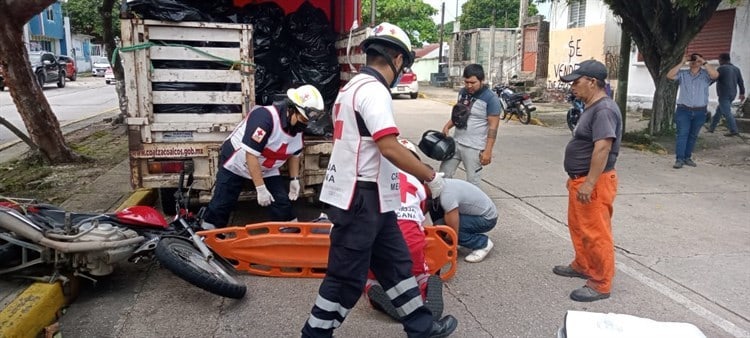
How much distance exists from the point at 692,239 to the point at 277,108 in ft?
12.7

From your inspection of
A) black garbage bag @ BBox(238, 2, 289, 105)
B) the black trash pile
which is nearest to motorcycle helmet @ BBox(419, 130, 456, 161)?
the black trash pile

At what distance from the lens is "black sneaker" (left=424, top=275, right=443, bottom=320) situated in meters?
3.40

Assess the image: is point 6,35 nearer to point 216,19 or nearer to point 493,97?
point 216,19

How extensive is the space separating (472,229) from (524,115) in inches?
421

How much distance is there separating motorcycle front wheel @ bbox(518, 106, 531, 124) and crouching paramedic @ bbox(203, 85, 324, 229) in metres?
10.7

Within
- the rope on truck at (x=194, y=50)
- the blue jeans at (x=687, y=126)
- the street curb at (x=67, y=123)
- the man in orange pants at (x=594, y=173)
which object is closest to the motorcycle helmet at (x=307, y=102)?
the rope on truck at (x=194, y=50)

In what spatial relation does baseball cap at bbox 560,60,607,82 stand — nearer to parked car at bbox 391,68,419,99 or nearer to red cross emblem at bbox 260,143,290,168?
red cross emblem at bbox 260,143,290,168

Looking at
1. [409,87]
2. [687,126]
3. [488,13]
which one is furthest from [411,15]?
[687,126]

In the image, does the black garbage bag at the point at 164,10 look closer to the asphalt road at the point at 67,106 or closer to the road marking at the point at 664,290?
the road marking at the point at 664,290

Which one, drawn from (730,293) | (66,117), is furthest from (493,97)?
(66,117)

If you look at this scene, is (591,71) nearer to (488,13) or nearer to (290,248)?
(290,248)

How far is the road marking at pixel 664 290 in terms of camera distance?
354cm

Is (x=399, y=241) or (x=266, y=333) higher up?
(x=399, y=241)

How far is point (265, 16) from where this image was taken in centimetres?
706
